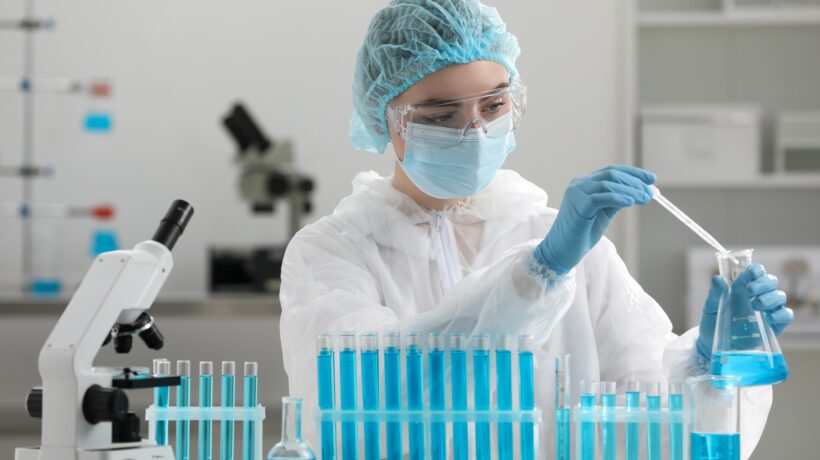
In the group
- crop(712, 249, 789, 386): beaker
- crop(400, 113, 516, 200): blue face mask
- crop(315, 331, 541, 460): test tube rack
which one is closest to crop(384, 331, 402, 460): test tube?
crop(315, 331, 541, 460): test tube rack

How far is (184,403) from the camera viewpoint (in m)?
1.15

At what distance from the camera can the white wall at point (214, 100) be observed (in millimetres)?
3545

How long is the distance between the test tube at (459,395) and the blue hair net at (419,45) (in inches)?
22.1

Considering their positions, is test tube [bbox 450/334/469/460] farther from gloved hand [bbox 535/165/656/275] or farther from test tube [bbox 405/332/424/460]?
gloved hand [bbox 535/165/656/275]

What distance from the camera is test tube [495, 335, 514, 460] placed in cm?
106

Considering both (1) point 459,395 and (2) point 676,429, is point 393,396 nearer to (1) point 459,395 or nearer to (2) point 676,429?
(1) point 459,395

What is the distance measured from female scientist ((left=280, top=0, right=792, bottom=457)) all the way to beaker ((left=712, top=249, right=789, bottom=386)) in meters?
0.16

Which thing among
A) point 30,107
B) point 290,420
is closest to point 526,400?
point 290,420

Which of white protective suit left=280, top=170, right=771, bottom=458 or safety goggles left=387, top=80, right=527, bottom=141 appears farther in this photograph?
safety goggles left=387, top=80, right=527, bottom=141

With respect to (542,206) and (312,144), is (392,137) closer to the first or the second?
(542,206)

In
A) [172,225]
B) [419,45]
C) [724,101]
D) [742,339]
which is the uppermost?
[724,101]

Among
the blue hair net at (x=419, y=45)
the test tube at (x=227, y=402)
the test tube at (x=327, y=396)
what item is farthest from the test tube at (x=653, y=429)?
the blue hair net at (x=419, y=45)

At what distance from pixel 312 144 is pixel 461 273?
213 cm

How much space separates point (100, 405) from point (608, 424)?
0.53 m
